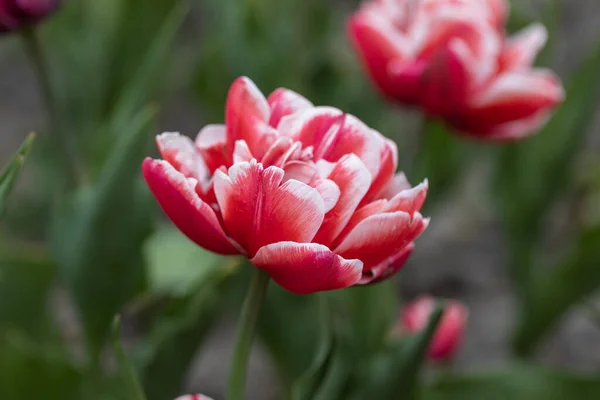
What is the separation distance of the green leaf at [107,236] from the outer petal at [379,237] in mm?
261

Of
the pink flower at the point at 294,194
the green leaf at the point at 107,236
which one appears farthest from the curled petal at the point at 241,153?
the green leaf at the point at 107,236

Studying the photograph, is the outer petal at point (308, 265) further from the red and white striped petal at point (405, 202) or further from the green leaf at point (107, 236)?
the green leaf at point (107, 236)

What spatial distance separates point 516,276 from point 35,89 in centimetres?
122

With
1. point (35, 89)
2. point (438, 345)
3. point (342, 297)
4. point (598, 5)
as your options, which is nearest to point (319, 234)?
point (342, 297)

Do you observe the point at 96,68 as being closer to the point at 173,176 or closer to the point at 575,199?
the point at 173,176

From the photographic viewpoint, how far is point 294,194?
0.37 metres

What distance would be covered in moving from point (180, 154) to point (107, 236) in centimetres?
27

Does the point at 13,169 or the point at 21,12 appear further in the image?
the point at 21,12

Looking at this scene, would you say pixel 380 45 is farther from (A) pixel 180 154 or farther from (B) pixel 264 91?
(A) pixel 180 154

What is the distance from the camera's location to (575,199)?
141cm

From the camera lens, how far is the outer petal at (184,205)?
0.38 metres

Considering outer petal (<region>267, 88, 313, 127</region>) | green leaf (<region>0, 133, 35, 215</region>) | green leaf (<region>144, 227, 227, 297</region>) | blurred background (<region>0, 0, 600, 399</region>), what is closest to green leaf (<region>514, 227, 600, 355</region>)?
blurred background (<region>0, 0, 600, 399</region>)

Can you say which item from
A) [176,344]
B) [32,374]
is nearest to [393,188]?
[176,344]

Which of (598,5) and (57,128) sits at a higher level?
(57,128)
